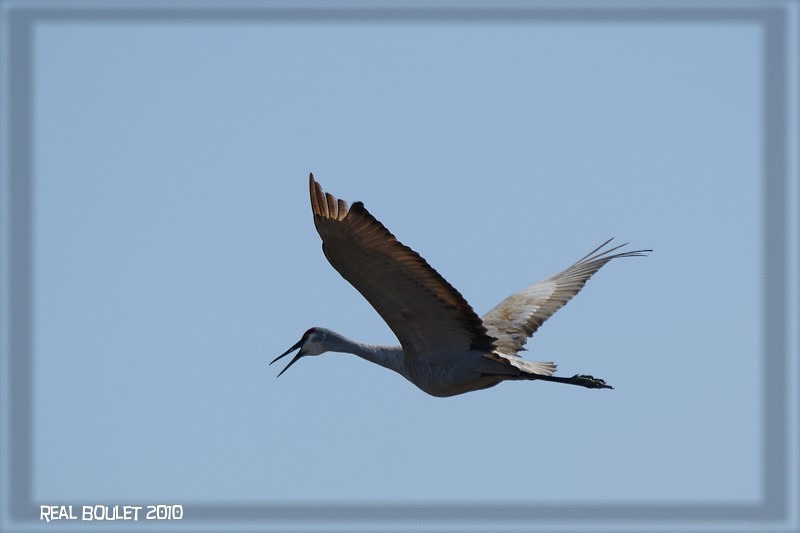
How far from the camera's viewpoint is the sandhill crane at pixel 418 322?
1080 cm

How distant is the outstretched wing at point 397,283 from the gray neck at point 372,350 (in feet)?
1.02

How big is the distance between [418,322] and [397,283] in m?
0.60

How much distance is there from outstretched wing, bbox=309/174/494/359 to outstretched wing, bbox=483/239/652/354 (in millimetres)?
999

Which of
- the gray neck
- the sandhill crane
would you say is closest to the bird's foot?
the sandhill crane

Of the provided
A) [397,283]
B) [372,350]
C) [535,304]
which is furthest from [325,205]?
[535,304]

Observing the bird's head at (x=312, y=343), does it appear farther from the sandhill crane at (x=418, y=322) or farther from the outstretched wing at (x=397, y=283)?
the outstretched wing at (x=397, y=283)

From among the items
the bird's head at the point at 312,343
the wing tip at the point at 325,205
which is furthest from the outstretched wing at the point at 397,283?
Result: the bird's head at the point at 312,343

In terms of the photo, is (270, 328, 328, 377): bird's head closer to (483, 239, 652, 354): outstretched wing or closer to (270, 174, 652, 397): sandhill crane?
(270, 174, 652, 397): sandhill crane

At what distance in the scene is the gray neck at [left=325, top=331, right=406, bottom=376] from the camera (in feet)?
40.3

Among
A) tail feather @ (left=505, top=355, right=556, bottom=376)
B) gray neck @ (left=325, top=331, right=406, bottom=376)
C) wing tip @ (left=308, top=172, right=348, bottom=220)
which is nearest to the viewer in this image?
wing tip @ (left=308, top=172, right=348, bottom=220)

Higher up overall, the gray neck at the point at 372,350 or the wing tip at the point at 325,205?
the wing tip at the point at 325,205

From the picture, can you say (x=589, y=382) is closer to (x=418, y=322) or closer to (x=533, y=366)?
(x=533, y=366)

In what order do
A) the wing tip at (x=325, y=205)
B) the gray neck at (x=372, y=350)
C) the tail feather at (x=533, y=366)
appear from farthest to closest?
the gray neck at (x=372, y=350)
the tail feather at (x=533, y=366)
the wing tip at (x=325, y=205)

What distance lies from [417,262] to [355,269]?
515 millimetres
